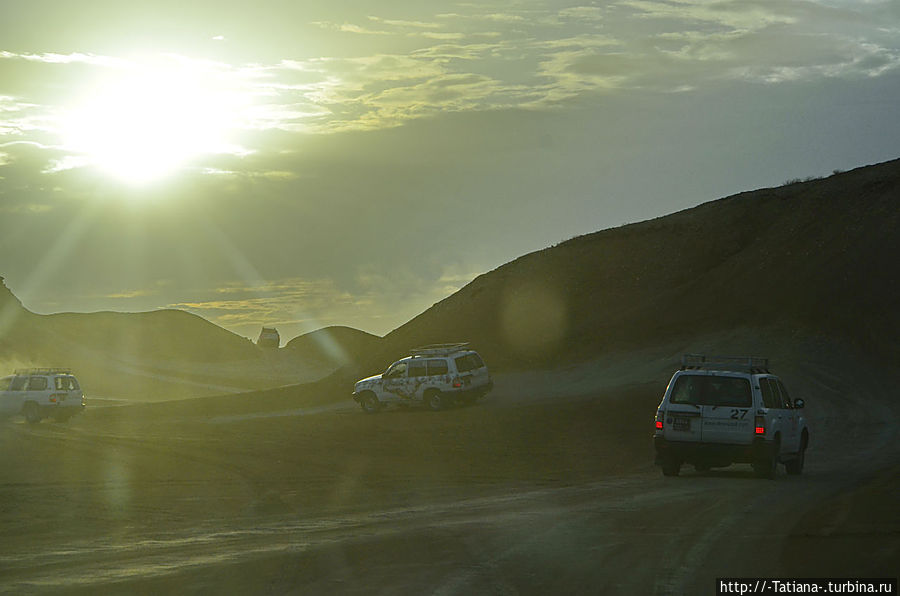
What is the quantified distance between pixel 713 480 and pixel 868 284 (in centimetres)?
4586

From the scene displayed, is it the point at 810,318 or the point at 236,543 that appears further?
the point at 810,318

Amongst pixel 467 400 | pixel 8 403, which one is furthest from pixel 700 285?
pixel 8 403

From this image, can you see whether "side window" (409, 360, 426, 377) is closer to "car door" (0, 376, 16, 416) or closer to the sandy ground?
the sandy ground

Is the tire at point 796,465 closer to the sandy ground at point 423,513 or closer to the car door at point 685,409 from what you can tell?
the sandy ground at point 423,513

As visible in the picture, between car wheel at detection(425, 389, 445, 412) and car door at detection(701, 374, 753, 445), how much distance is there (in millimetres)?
22611

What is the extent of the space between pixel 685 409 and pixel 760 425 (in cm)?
138

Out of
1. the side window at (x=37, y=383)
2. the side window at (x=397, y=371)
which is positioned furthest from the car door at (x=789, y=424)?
the side window at (x=37, y=383)

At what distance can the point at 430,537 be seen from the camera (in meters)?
12.8

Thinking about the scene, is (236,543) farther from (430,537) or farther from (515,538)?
(515,538)

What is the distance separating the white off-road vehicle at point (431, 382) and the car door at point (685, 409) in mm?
22068

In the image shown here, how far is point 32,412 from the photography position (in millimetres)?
41000

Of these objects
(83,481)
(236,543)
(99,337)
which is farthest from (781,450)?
(99,337)

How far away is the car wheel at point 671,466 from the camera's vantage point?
20.9 metres

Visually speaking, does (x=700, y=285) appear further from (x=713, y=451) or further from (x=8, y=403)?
(x=713, y=451)
